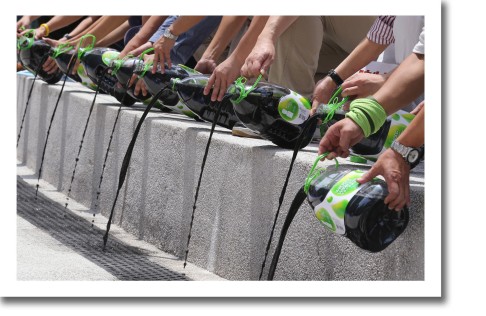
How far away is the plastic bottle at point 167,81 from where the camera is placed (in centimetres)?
742

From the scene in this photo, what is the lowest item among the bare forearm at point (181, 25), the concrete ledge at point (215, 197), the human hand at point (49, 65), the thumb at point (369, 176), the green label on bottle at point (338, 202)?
the concrete ledge at point (215, 197)

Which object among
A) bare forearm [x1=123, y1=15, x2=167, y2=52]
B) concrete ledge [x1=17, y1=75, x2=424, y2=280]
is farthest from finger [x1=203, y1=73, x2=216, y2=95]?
bare forearm [x1=123, y1=15, x2=167, y2=52]

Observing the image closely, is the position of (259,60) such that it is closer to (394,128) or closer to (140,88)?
(394,128)

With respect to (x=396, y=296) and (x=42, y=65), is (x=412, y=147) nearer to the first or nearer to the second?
(x=396, y=296)

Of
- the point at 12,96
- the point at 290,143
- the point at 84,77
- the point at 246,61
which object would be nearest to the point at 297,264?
the point at 290,143

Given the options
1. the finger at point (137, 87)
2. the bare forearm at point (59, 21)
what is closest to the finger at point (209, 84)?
the finger at point (137, 87)

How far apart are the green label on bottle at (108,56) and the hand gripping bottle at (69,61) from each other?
0.74 metres

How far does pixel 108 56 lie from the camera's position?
28.0 feet

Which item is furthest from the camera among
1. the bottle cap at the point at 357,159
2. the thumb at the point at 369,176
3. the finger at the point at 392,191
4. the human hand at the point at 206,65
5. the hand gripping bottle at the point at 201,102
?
the human hand at the point at 206,65

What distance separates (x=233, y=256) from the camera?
20.7 feet

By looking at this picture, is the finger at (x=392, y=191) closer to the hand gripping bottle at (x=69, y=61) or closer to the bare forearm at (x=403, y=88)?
the bare forearm at (x=403, y=88)

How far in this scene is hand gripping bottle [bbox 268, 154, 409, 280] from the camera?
471cm

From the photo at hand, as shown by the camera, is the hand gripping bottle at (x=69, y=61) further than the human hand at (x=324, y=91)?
Yes
